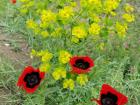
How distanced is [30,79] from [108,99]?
1.77ft

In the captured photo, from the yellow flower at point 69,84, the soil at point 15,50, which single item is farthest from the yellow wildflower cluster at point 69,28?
the soil at point 15,50

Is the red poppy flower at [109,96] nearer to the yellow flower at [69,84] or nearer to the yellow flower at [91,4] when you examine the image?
the yellow flower at [69,84]

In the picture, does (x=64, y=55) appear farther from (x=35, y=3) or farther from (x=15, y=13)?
(x=15, y=13)

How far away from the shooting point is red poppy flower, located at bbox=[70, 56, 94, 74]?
2.84 meters

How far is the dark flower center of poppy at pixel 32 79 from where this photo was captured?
299 centimetres

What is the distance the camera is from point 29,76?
303 centimetres

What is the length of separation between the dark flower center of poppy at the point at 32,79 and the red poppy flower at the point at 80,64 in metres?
0.26

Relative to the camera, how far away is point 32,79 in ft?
9.87

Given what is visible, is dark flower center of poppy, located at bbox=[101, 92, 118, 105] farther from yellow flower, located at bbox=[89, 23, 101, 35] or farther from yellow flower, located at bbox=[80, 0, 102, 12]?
yellow flower, located at bbox=[80, 0, 102, 12]

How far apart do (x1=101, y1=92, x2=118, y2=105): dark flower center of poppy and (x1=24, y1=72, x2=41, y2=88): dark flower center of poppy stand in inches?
17.8

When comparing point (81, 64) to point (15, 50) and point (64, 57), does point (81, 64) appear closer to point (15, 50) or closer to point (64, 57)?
point (64, 57)

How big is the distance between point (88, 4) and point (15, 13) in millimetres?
1397

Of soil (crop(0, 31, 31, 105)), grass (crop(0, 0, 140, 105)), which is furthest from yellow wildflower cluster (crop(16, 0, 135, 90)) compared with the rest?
soil (crop(0, 31, 31, 105))

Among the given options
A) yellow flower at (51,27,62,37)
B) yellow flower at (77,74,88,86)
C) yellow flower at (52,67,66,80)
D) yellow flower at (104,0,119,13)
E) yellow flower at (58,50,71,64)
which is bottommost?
yellow flower at (77,74,88,86)
